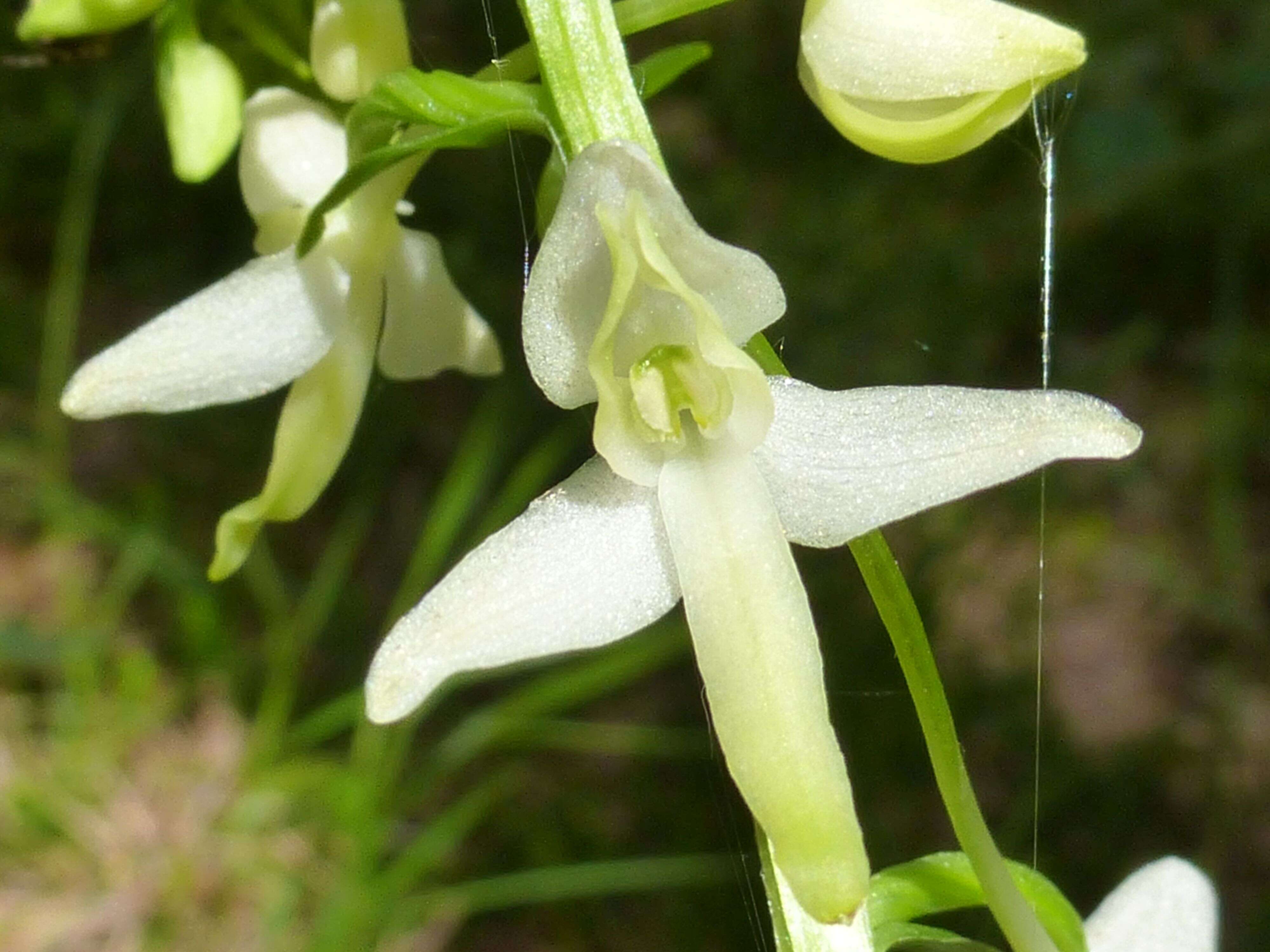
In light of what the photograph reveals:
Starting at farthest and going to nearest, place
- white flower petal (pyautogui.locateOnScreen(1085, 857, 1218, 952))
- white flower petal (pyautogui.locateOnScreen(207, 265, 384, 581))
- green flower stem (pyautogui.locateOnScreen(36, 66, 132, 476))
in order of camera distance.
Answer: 1. green flower stem (pyautogui.locateOnScreen(36, 66, 132, 476))
2. white flower petal (pyautogui.locateOnScreen(1085, 857, 1218, 952))
3. white flower petal (pyautogui.locateOnScreen(207, 265, 384, 581))

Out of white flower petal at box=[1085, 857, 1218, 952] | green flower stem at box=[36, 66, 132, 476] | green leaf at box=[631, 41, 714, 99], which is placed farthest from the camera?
green flower stem at box=[36, 66, 132, 476]

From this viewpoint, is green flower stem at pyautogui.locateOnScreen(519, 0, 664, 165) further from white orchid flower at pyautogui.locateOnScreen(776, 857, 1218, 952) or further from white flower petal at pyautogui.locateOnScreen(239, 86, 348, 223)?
white orchid flower at pyautogui.locateOnScreen(776, 857, 1218, 952)

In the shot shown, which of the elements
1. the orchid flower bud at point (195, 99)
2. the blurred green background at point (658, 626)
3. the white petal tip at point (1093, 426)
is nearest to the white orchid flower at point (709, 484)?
the white petal tip at point (1093, 426)

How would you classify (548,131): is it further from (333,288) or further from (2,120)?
(2,120)

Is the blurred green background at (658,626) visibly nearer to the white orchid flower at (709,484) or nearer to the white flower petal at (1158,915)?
the white flower petal at (1158,915)

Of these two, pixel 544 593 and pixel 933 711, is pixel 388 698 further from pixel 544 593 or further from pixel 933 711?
pixel 933 711

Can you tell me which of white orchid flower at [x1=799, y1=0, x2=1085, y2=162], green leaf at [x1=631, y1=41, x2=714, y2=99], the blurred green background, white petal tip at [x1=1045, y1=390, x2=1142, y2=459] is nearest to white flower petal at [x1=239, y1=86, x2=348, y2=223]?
green leaf at [x1=631, y1=41, x2=714, y2=99]

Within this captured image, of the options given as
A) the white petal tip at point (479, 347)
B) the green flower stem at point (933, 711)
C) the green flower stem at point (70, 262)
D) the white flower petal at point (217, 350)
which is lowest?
the green flower stem at point (70, 262)
